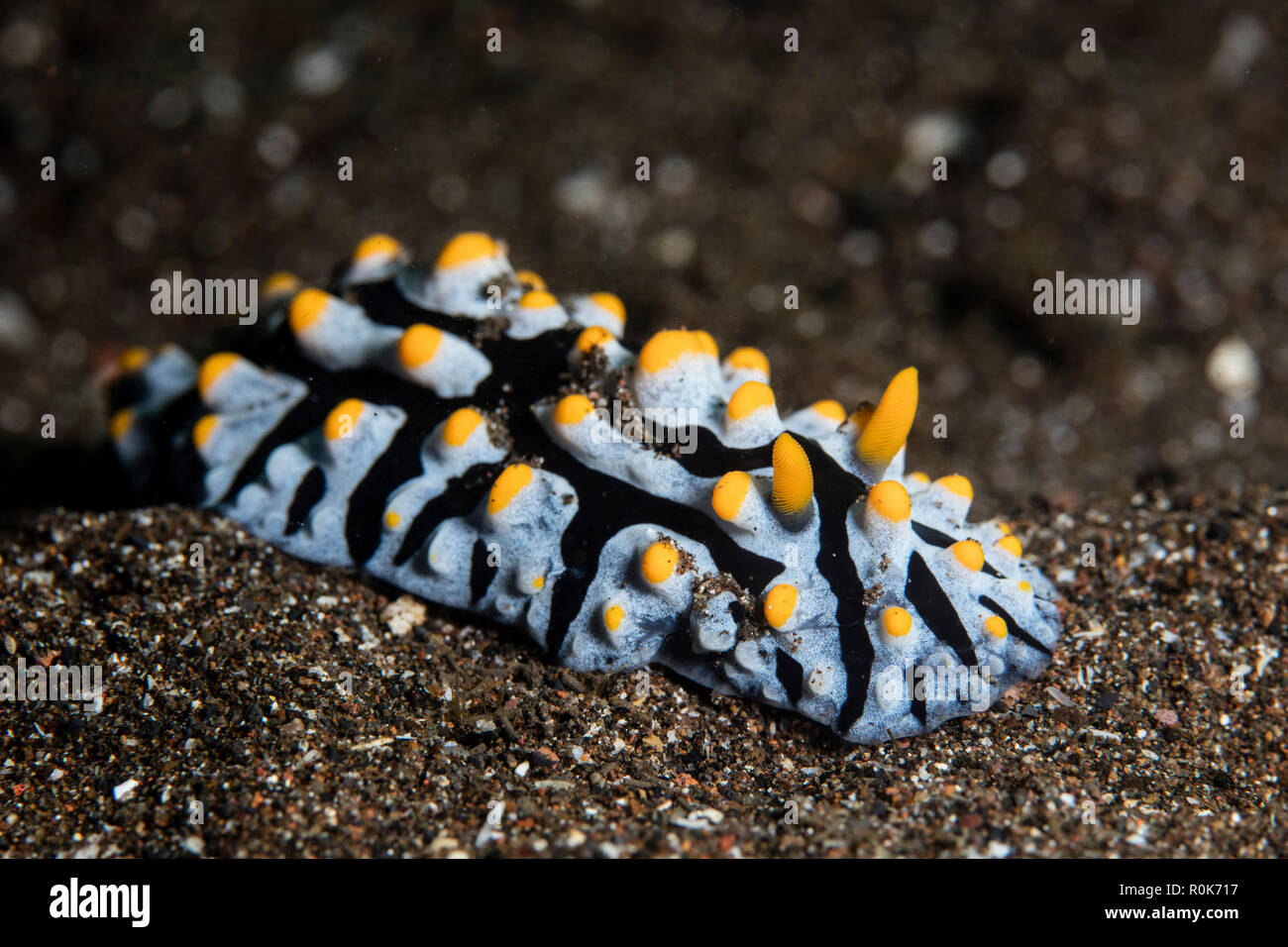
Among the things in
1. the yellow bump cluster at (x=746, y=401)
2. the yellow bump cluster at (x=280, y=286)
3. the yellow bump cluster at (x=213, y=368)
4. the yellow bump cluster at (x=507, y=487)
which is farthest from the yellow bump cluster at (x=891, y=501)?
the yellow bump cluster at (x=280, y=286)

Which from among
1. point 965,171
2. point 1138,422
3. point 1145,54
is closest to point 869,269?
point 965,171

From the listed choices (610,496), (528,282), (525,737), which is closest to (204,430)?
(528,282)

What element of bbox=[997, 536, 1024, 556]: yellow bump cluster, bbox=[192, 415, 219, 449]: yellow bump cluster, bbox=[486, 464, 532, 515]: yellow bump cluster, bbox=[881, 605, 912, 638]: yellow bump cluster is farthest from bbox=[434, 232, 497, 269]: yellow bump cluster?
bbox=[997, 536, 1024, 556]: yellow bump cluster

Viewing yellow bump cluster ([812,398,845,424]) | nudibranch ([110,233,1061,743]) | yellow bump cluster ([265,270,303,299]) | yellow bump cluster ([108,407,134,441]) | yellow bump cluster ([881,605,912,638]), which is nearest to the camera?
yellow bump cluster ([881,605,912,638])

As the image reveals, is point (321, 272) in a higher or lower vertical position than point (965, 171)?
lower

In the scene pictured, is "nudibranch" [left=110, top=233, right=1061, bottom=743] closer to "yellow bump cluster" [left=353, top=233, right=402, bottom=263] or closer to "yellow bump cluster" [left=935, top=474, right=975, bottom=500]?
"yellow bump cluster" [left=935, top=474, right=975, bottom=500]

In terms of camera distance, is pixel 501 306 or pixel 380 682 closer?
pixel 380 682

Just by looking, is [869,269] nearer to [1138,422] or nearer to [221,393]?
[1138,422]
